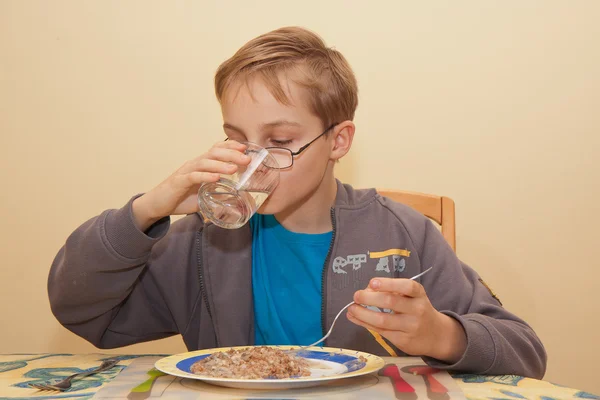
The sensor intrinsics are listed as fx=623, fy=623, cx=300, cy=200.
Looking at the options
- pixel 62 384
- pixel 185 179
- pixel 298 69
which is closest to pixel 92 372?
pixel 62 384

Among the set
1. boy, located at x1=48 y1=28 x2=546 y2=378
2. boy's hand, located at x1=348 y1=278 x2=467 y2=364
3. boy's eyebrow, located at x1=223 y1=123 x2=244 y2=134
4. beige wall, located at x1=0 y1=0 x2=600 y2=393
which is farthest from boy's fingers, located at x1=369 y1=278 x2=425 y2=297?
beige wall, located at x1=0 y1=0 x2=600 y2=393

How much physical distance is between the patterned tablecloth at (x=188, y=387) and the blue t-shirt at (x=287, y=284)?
0.34 metres

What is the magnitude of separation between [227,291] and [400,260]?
34 centimetres

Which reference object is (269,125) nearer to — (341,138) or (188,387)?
(341,138)

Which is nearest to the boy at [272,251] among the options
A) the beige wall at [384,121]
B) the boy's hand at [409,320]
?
the boy's hand at [409,320]

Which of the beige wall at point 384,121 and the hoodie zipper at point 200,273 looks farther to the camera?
the beige wall at point 384,121

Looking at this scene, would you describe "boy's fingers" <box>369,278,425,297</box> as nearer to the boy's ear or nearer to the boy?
the boy

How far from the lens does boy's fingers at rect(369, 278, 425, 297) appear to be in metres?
0.74

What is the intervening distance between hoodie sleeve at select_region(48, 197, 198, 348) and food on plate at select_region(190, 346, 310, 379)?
1.01 ft

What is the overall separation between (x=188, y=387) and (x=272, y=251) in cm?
58

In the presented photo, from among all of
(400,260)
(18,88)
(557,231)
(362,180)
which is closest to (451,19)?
(362,180)

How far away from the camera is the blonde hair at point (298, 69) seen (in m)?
1.17

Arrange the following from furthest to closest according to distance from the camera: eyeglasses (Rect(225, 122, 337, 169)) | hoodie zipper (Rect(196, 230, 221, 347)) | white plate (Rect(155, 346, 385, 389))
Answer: hoodie zipper (Rect(196, 230, 221, 347)), eyeglasses (Rect(225, 122, 337, 169)), white plate (Rect(155, 346, 385, 389))

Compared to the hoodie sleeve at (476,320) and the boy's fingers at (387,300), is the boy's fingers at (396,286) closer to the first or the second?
the boy's fingers at (387,300)
